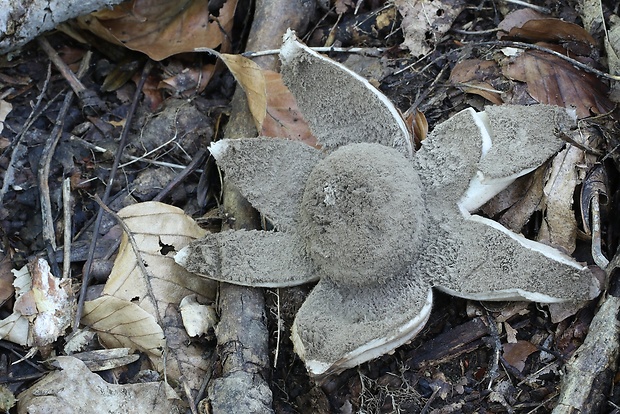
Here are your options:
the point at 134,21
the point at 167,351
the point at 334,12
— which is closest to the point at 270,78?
the point at 334,12

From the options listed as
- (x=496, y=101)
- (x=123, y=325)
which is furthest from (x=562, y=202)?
(x=123, y=325)

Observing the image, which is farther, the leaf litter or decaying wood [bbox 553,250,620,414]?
the leaf litter

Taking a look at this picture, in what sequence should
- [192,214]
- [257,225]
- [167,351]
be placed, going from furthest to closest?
[192,214] < [257,225] < [167,351]

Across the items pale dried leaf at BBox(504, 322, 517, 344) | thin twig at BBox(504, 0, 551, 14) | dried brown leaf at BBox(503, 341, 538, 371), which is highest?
thin twig at BBox(504, 0, 551, 14)

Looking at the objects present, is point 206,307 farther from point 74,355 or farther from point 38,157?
point 38,157

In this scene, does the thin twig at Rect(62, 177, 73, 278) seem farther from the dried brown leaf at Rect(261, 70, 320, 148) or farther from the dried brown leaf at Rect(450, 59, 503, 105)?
the dried brown leaf at Rect(450, 59, 503, 105)

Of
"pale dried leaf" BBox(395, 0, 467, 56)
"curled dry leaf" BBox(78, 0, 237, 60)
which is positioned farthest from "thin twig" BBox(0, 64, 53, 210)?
"pale dried leaf" BBox(395, 0, 467, 56)
